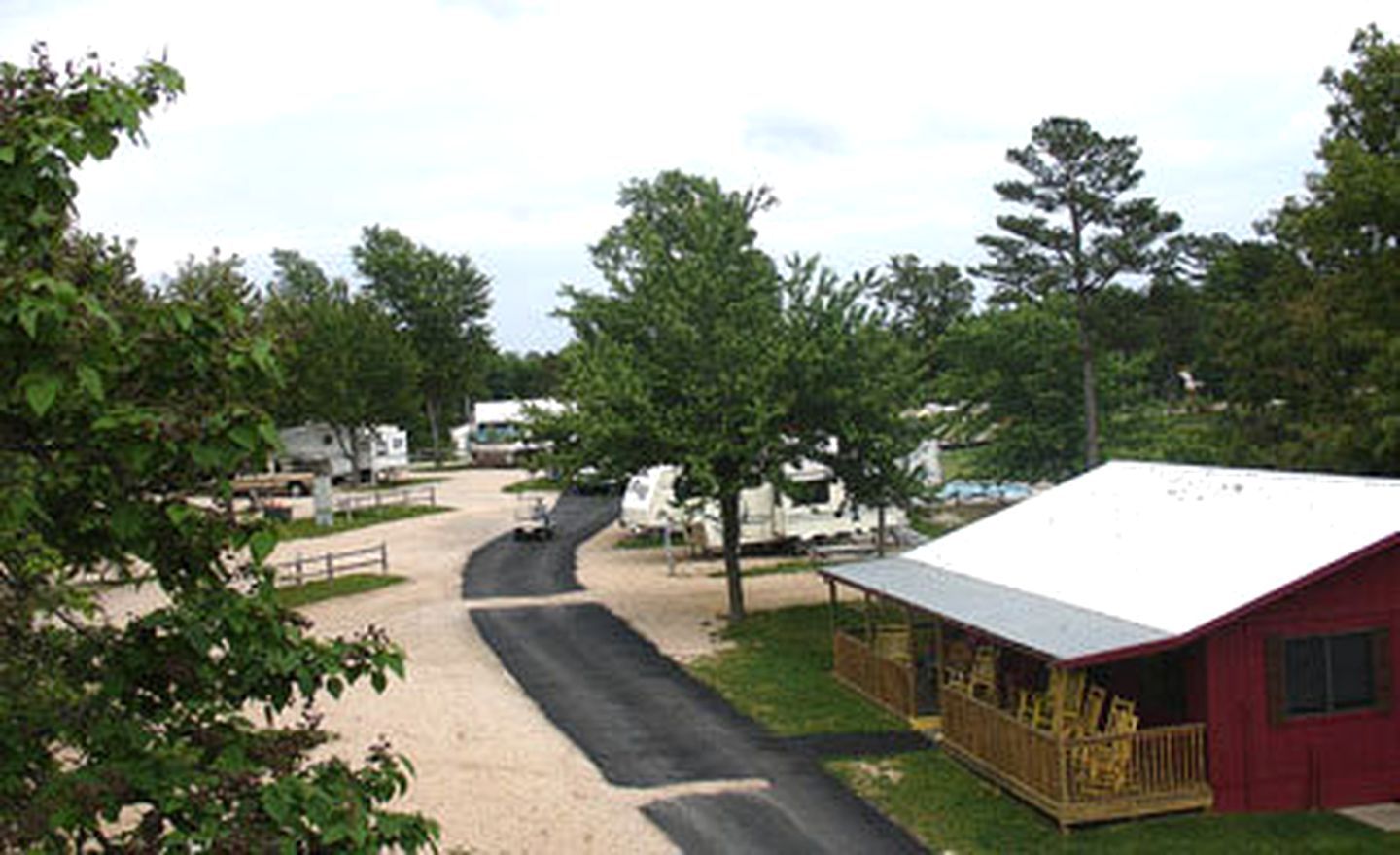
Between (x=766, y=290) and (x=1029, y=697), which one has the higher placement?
(x=766, y=290)

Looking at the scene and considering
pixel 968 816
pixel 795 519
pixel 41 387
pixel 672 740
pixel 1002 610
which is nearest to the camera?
pixel 41 387

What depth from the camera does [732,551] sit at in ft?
93.8

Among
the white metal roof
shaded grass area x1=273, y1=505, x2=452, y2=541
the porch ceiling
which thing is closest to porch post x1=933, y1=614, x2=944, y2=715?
the porch ceiling

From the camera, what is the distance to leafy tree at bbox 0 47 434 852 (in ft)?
16.4

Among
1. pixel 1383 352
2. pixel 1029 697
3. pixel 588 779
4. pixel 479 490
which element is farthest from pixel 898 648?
pixel 479 490

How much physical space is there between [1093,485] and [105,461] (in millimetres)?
18306

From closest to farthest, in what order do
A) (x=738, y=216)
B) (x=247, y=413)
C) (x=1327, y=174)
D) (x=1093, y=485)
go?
(x=247, y=413)
(x=1093, y=485)
(x=1327, y=174)
(x=738, y=216)

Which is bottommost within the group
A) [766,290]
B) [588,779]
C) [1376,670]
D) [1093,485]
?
[588,779]

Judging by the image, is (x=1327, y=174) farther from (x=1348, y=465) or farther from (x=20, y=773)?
(x=20, y=773)

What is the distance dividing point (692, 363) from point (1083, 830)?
14.1 meters

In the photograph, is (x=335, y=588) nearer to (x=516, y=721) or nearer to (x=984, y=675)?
(x=516, y=721)

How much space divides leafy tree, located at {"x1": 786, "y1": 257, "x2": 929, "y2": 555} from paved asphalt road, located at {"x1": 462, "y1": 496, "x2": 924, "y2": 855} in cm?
580

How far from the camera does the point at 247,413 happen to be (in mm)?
5074

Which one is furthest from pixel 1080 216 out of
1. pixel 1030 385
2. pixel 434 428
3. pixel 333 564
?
pixel 434 428
